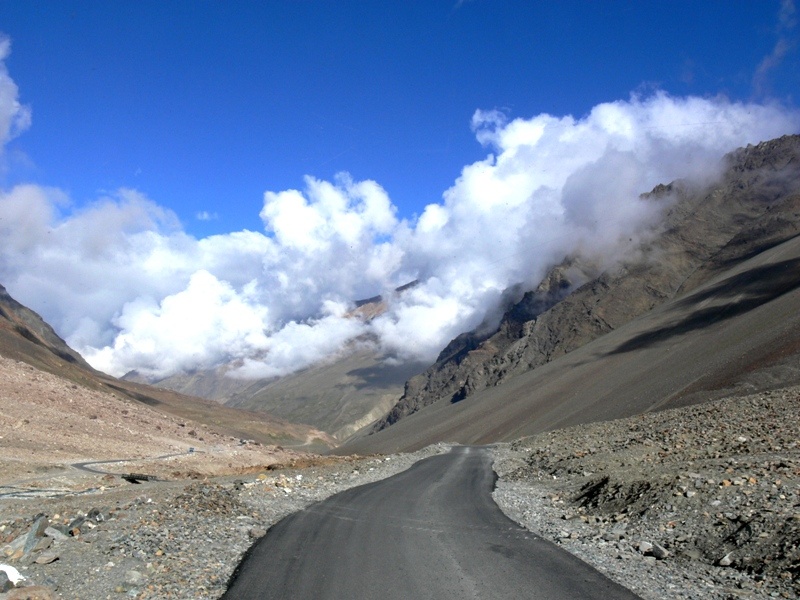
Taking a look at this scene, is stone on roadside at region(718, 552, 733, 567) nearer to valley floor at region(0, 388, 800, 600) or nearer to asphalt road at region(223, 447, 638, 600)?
valley floor at region(0, 388, 800, 600)

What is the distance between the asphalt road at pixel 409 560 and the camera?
30.6 feet

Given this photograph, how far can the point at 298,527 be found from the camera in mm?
14242

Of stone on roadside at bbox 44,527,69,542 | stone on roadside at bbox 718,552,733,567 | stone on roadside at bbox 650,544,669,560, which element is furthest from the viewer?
stone on roadside at bbox 44,527,69,542

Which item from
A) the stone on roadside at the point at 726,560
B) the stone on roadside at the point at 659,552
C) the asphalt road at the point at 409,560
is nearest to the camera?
the asphalt road at the point at 409,560

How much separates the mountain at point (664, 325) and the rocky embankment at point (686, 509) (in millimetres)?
34475

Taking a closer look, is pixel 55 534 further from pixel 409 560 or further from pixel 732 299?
pixel 732 299

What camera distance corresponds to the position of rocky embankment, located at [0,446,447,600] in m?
9.16

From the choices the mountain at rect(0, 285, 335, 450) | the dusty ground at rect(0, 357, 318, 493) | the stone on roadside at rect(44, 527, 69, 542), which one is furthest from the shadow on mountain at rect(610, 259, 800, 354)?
the stone on roadside at rect(44, 527, 69, 542)

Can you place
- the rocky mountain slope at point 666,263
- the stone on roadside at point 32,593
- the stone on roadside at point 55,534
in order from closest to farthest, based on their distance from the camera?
1. the stone on roadside at point 32,593
2. the stone on roadside at point 55,534
3. the rocky mountain slope at point 666,263

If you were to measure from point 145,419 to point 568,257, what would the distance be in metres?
163

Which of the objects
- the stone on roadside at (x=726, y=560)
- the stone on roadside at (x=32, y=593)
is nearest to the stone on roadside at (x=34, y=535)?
the stone on roadside at (x=32, y=593)

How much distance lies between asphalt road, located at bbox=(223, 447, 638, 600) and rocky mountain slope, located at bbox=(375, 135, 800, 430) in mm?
135238

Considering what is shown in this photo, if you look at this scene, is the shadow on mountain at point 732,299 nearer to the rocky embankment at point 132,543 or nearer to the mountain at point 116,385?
the mountain at point 116,385

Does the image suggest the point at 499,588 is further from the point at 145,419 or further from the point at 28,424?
the point at 145,419
